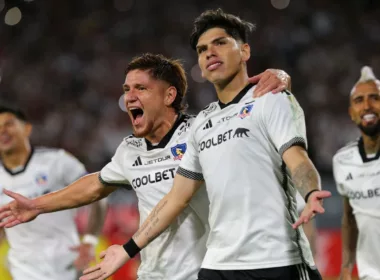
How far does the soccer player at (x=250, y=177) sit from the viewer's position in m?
3.47

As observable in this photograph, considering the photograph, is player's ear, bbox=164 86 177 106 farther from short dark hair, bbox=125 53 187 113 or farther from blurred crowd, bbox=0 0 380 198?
blurred crowd, bbox=0 0 380 198

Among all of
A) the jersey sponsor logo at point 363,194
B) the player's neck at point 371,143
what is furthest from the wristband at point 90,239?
the player's neck at point 371,143

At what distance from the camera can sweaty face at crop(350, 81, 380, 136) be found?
220 inches

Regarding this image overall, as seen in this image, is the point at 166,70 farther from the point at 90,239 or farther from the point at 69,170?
the point at 90,239

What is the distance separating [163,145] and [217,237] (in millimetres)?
943

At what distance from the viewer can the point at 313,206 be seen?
2.90 meters

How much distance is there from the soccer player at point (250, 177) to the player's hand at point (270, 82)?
4 cm

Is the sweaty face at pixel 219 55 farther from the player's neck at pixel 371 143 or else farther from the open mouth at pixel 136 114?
the player's neck at pixel 371 143

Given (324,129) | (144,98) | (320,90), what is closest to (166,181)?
(144,98)

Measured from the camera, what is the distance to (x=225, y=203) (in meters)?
3.59

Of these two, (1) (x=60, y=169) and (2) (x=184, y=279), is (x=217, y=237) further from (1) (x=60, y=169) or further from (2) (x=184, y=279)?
(1) (x=60, y=169)

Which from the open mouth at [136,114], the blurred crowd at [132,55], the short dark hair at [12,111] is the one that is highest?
the blurred crowd at [132,55]

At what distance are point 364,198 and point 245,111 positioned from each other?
2.27 meters

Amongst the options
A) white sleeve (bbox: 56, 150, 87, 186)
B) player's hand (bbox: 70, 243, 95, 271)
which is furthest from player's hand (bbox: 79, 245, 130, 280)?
white sleeve (bbox: 56, 150, 87, 186)
